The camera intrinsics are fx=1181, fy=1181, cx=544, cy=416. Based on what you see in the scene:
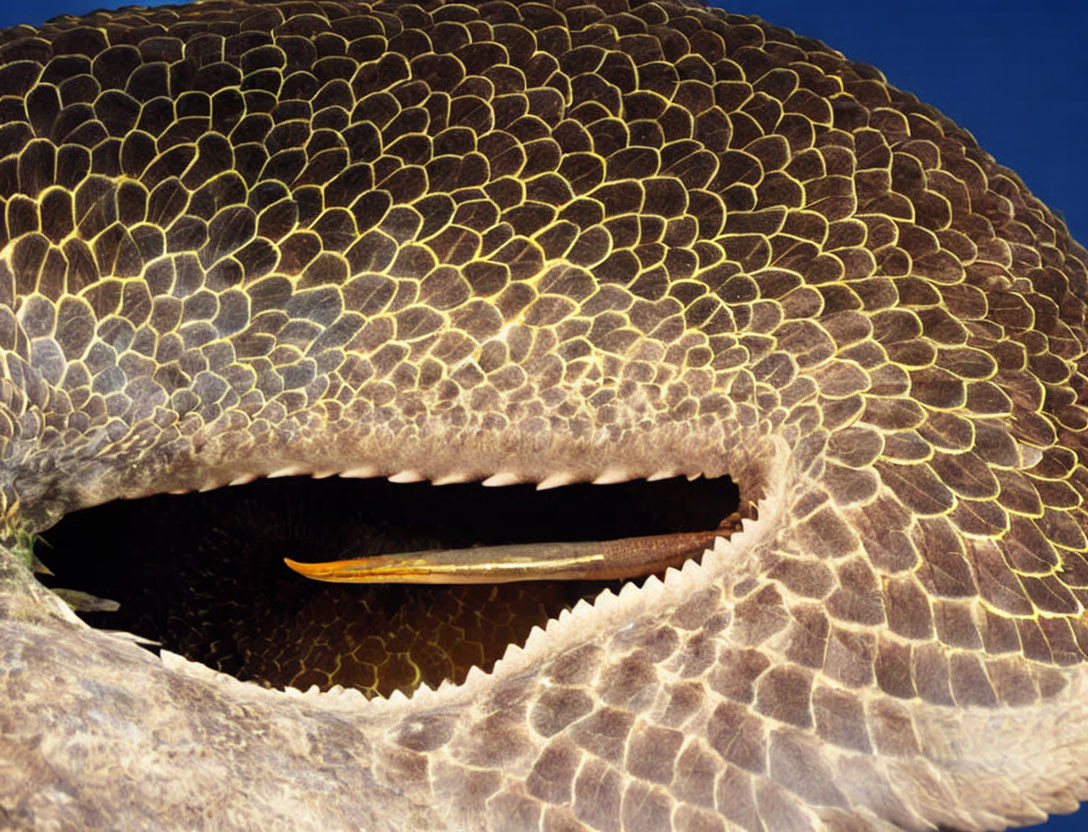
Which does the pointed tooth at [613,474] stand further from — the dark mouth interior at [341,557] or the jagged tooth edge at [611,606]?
the dark mouth interior at [341,557]

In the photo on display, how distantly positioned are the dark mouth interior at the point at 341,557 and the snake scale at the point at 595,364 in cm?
44

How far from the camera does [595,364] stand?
133 cm

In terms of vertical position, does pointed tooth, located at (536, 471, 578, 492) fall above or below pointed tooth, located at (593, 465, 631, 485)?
below

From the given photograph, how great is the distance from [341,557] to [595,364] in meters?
0.73

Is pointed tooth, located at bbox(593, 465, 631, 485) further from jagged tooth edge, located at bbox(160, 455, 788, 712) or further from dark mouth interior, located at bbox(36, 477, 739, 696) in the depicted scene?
dark mouth interior, located at bbox(36, 477, 739, 696)

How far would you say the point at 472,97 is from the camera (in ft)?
4.64

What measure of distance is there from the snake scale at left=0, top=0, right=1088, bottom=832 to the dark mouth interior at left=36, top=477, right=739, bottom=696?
0.44 meters

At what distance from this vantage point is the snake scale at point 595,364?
1161 mm

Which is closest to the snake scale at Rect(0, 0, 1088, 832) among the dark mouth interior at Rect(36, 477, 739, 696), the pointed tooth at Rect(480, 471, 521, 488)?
the pointed tooth at Rect(480, 471, 521, 488)

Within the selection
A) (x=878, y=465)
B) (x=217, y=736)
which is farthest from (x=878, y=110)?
(x=217, y=736)

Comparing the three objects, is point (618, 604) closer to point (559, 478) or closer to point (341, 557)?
point (559, 478)

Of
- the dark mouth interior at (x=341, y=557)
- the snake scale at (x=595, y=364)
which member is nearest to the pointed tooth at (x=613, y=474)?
the snake scale at (x=595, y=364)

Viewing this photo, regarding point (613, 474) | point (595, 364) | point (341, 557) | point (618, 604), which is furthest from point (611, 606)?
point (341, 557)

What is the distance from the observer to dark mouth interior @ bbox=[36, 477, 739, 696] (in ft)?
5.86
